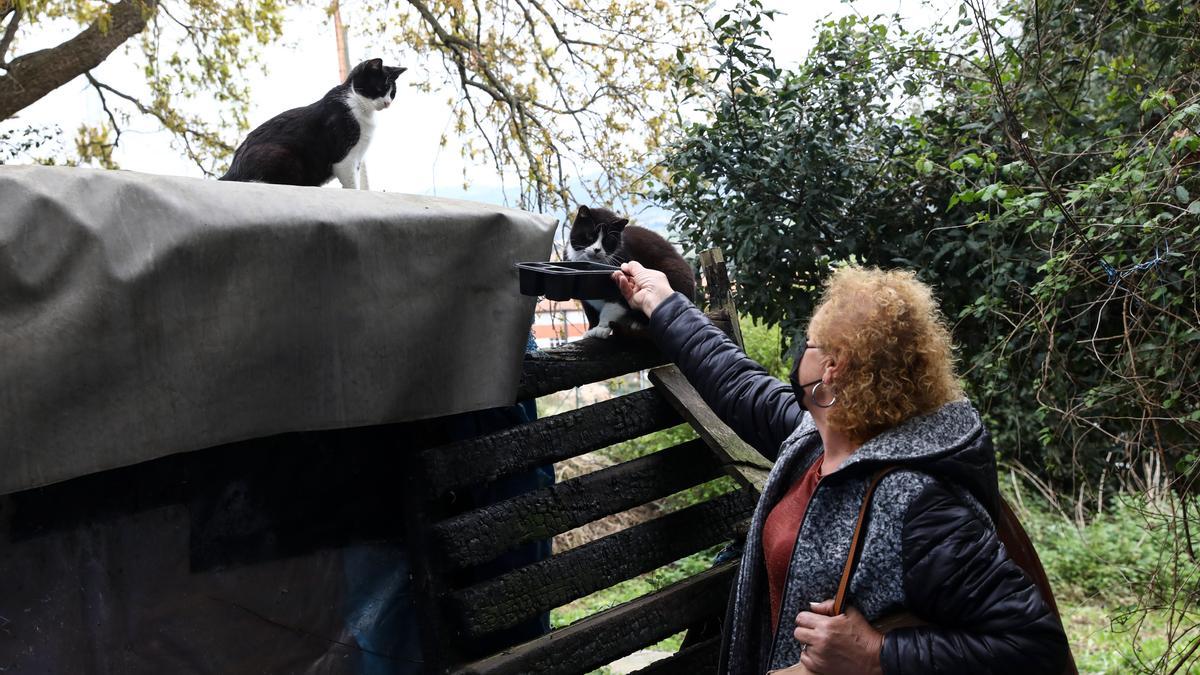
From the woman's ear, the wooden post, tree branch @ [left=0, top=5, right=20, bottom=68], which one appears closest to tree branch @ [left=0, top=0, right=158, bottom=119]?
tree branch @ [left=0, top=5, right=20, bottom=68]

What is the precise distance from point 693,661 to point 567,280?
49.8 inches

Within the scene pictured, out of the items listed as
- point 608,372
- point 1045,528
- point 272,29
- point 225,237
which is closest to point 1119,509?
point 1045,528

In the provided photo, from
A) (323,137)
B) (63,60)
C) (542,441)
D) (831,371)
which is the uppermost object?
(63,60)

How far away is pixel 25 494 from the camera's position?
6.02 ft

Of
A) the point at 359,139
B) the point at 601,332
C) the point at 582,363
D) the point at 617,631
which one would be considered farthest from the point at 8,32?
the point at 617,631

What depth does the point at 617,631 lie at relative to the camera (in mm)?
2570

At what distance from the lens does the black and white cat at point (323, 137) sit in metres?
3.14

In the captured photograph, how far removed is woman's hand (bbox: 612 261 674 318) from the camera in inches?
103

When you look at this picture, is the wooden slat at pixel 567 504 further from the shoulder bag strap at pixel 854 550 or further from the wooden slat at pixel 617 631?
the shoulder bag strap at pixel 854 550

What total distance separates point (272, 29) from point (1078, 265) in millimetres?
7358

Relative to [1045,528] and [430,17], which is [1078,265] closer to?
[1045,528]

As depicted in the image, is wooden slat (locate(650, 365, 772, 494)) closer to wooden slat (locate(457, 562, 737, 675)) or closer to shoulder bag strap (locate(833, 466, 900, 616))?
wooden slat (locate(457, 562, 737, 675))

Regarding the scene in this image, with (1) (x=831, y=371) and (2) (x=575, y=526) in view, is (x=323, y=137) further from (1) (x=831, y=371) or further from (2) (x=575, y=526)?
(1) (x=831, y=371)

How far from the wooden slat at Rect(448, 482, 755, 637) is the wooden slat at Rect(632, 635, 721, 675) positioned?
0.92 feet
